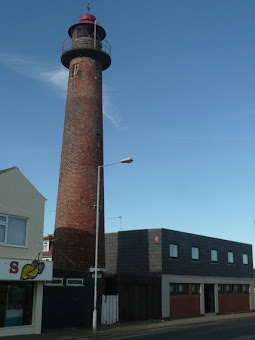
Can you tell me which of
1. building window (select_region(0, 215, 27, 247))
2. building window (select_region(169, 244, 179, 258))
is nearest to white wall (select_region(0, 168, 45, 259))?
building window (select_region(0, 215, 27, 247))

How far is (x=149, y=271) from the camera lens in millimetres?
33906

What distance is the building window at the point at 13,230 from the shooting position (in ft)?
67.7

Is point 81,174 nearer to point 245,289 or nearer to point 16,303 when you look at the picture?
point 16,303

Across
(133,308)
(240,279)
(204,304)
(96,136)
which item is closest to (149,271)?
(133,308)

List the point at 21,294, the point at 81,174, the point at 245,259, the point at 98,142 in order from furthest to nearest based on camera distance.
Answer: the point at 245,259 < the point at 98,142 < the point at 81,174 < the point at 21,294

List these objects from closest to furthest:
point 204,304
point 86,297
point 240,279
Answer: point 86,297, point 204,304, point 240,279

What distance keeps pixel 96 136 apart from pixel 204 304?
62.1 ft

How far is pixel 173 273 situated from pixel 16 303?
16.4m

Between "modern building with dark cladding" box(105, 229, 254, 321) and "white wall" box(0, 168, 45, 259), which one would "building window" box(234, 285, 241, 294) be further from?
"white wall" box(0, 168, 45, 259)

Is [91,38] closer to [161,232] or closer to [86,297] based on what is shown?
[161,232]

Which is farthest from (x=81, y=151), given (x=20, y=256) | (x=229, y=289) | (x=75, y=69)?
(x=229, y=289)

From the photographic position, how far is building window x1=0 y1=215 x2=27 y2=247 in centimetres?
2064

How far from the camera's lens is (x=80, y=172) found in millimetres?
30391

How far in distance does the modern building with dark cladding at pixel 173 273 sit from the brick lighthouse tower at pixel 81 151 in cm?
333
